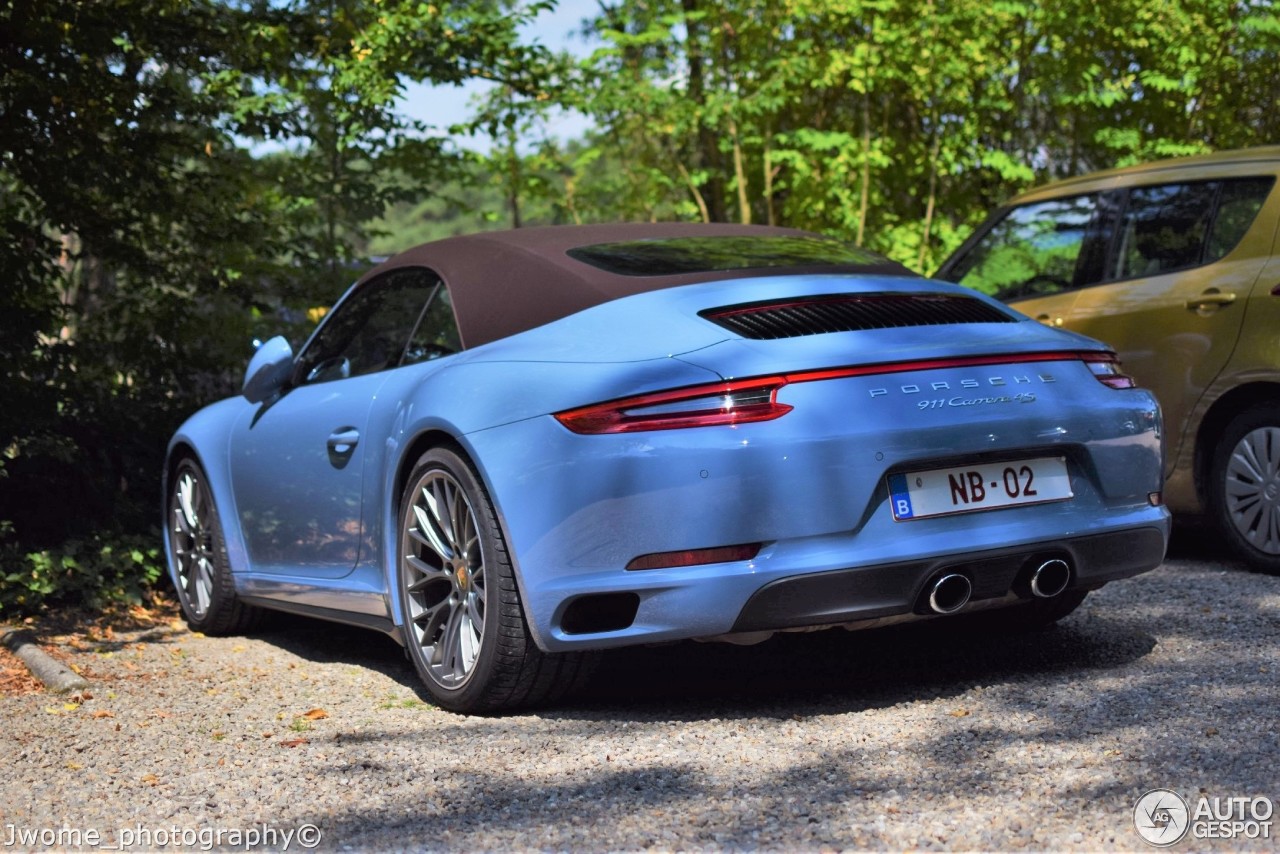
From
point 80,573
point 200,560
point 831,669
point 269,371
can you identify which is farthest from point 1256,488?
point 80,573

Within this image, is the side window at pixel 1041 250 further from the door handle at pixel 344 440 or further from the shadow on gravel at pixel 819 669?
the door handle at pixel 344 440

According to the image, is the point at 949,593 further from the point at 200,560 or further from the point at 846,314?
the point at 200,560

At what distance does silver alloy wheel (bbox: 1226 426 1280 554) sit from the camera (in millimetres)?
6234

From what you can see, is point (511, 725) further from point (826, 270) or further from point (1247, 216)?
point (1247, 216)

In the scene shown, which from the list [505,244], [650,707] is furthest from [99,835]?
[505,244]

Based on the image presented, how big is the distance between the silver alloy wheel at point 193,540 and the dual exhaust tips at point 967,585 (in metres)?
3.50

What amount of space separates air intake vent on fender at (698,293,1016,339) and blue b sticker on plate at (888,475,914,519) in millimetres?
451

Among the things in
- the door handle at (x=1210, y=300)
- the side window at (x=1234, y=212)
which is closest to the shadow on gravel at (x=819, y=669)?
the door handle at (x=1210, y=300)

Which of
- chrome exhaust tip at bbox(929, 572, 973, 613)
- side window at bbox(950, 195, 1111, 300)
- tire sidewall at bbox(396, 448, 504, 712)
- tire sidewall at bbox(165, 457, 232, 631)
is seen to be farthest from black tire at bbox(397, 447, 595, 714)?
side window at bbox(950, 195, 1111, 300)

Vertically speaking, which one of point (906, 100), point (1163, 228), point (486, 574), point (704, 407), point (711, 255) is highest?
point (906, 100)

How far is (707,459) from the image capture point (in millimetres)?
3906

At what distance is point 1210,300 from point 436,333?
3440 mm

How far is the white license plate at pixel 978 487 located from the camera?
4.05 meters

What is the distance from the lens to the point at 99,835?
3.55 m
